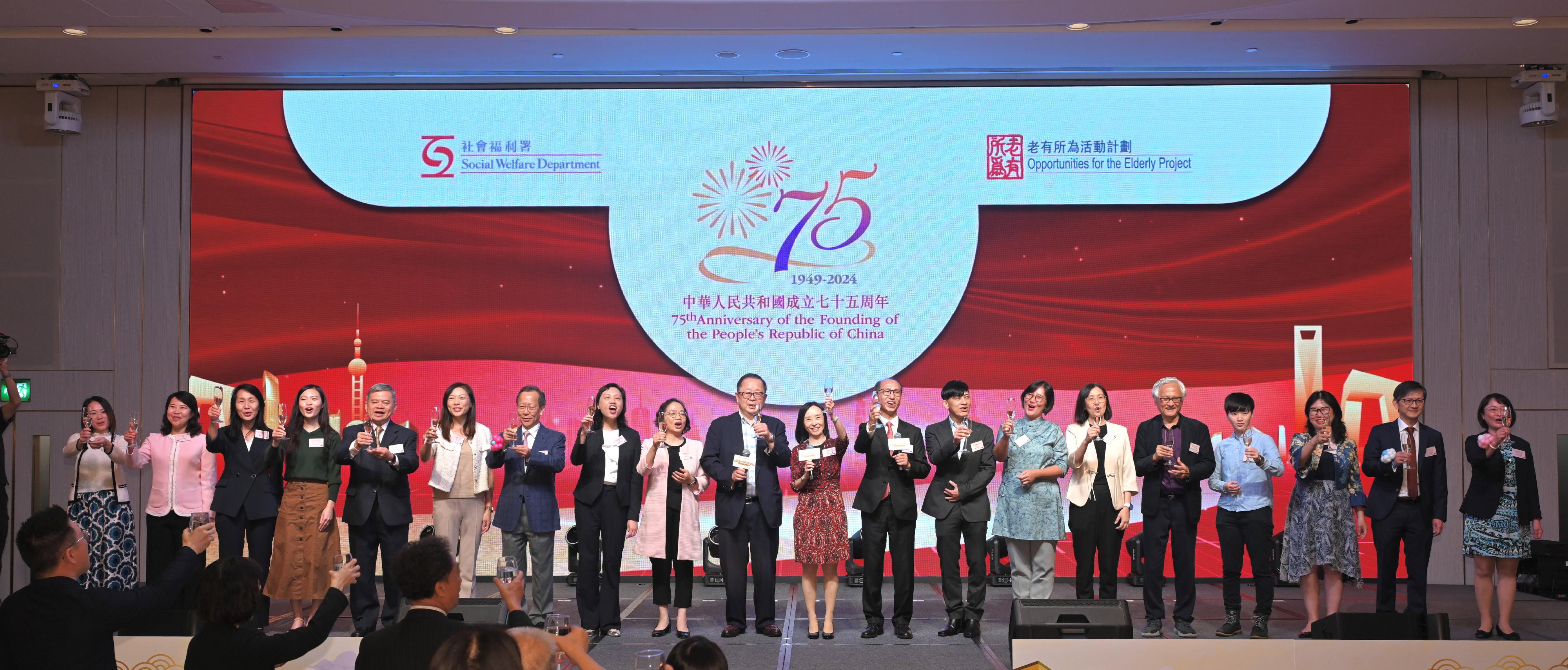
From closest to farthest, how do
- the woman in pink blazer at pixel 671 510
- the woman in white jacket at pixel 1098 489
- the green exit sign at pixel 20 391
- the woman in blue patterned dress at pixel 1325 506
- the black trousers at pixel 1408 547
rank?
the green exit sign at pixel 20 391 < the woman in blue patterned dress at pixel 1325 506 < the black trousers at pixel 1408 547 < the woman in pink blazer at pixel 671 510 < the woman in white jacket at pixel 1098 489

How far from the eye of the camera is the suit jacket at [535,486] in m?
5.90

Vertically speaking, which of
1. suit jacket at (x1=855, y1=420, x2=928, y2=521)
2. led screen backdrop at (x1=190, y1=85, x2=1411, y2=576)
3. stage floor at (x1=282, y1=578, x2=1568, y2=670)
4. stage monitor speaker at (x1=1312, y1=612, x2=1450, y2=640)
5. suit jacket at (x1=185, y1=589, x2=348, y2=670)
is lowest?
stage floor at (x1=282, y1=578, x2=1568, y2=670)

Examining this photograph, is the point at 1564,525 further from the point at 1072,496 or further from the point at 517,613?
the point at 517,613

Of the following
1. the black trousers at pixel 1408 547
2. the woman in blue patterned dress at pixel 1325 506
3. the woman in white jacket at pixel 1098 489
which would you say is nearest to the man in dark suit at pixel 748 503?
the woman in white jacket at pixel 1098 489

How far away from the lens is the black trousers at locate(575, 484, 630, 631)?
5.83m

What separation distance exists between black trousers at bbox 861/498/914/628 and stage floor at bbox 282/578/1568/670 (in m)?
0.14

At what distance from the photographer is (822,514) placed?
5.75 metres

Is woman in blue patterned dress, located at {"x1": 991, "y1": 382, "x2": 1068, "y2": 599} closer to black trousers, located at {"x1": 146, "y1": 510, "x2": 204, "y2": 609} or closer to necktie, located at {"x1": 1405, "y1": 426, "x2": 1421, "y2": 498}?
necktie, located at {"x1": 1405, "y1": 426, "x2": 1421, "y2": 498}

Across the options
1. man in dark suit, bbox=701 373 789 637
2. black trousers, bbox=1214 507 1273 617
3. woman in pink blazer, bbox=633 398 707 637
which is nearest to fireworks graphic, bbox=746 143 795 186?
man in dark suit, bbox=701 373 789 637

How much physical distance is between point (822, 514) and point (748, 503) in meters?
0.40

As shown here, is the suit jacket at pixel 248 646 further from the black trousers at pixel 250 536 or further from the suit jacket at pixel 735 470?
the black trousers at pixel 250 536

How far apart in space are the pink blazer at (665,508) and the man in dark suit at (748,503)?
0.15 metres

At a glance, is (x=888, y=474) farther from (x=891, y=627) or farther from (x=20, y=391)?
(x=20, y=391)

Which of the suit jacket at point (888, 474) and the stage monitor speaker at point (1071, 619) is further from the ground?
the suit jacket at point (888, 474)
